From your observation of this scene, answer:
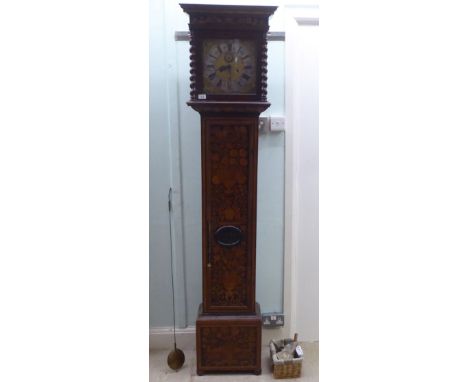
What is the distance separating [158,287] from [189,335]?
321 mm

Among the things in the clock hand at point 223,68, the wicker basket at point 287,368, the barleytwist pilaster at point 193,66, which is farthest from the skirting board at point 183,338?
the clock hand at point 223,68

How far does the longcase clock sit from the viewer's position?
1.81 metres

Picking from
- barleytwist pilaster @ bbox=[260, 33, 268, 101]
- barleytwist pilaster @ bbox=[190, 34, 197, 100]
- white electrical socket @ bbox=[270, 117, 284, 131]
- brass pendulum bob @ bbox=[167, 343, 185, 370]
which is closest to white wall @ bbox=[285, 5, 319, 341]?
white electrical socket @ bbox=[270, 117, 284, 131]

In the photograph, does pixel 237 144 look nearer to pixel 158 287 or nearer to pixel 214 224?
pixel 214 224

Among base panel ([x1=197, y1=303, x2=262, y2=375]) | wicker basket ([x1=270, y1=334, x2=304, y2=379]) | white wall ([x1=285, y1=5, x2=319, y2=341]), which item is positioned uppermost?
white wall ([x1=285, y1=5, x2=319, y2=341])

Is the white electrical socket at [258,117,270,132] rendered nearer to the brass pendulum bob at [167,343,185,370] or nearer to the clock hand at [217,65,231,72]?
the clock hand at [217,65,231,72]

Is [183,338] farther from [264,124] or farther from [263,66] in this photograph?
[263,66]

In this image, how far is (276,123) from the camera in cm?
209

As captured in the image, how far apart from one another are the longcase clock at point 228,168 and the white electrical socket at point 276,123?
26 cm

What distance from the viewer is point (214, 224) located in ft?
6.27

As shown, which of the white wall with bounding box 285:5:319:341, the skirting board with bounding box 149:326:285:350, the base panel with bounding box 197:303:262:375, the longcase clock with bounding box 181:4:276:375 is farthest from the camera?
the skirting board with bounding box 149:326:285:350

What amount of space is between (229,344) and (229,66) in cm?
132

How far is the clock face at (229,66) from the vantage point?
1.83 m
